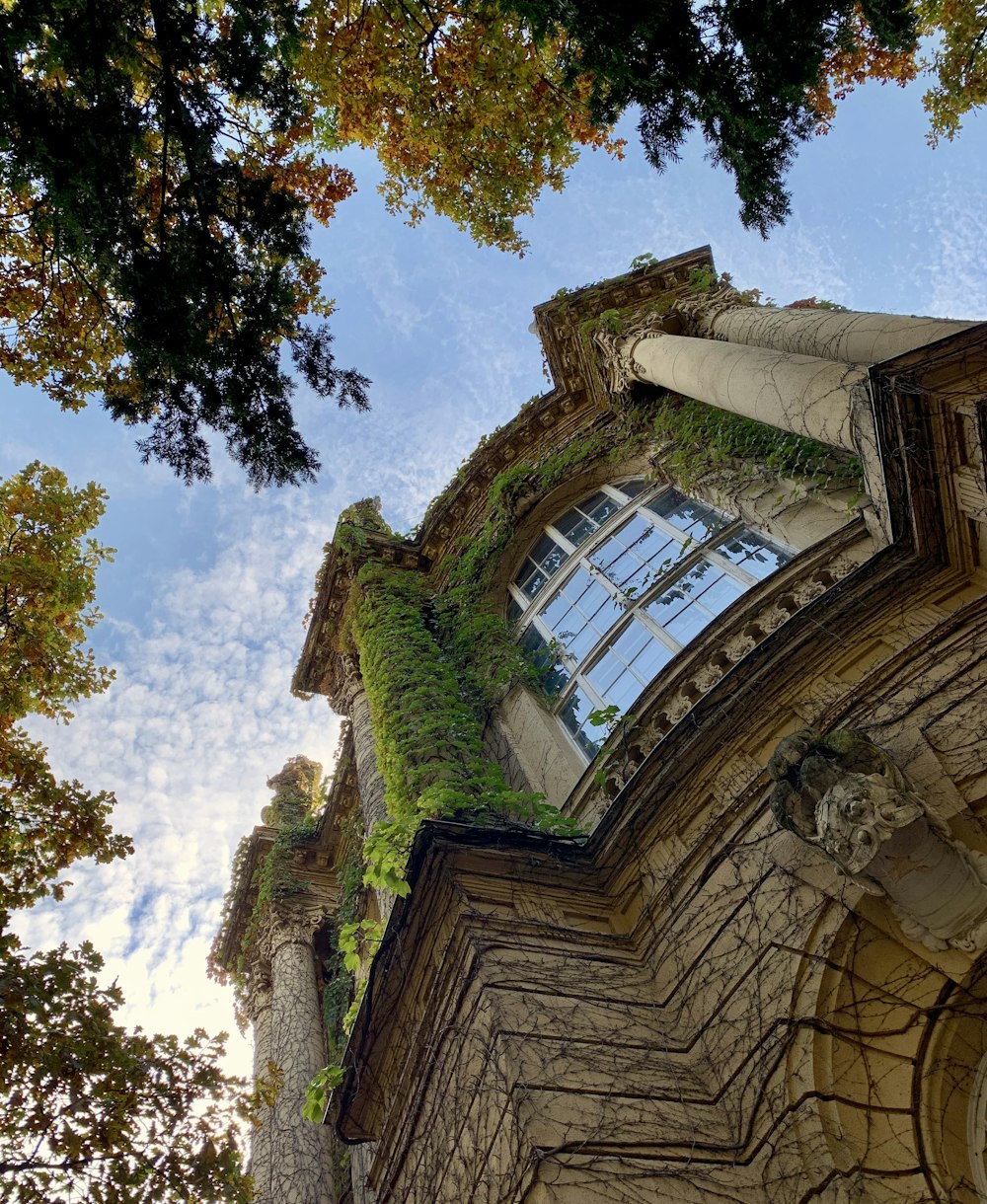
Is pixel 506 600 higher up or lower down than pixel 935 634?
higher up

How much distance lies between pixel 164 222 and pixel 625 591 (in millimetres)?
6214

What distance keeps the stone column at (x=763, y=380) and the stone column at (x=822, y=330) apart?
217 millimetres

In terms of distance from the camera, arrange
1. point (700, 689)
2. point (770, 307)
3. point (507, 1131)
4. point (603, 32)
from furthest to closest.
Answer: point (770, 307) < point (700, 689) < point (603, 32) < point (507, 1131)

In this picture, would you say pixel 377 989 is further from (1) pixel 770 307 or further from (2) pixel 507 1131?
(1) pixel 770 307

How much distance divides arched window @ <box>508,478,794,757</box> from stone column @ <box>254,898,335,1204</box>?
5.36 meters

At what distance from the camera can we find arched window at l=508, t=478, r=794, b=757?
9.63 m

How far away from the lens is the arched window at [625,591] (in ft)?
31.6

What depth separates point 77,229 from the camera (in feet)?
23.1

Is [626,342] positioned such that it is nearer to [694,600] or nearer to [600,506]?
[600,506]

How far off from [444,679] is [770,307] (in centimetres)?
639

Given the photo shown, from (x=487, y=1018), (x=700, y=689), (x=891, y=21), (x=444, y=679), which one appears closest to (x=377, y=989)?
(x=487, y=1018)

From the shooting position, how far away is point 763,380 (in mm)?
9047

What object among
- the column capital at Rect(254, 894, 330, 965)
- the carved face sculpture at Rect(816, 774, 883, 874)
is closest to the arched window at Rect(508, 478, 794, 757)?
the carved face sculpture at Rect(816, 774, 883, 874)

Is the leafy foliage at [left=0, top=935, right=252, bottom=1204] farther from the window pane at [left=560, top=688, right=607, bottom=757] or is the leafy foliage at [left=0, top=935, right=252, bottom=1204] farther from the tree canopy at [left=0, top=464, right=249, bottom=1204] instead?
the window pane at [left=560, top=688, right=607, bottom=757]
